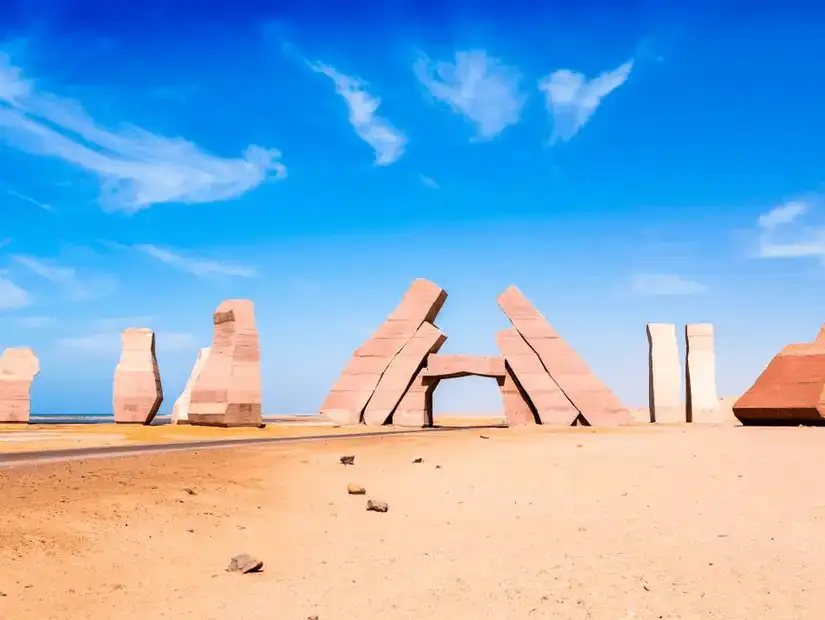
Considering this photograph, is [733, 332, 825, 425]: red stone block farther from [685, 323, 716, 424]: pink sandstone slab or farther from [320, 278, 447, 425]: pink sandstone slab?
[320, 278, 447, 425]: pink sandstone slab

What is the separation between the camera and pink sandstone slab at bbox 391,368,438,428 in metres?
27.2

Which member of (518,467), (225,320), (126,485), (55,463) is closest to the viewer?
(126,485)

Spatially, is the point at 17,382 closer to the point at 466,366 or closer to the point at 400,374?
the point at 400,374

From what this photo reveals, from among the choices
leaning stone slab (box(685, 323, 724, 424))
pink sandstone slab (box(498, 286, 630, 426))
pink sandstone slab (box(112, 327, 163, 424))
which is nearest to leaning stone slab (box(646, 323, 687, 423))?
leaning stone slab (box(685, 323, 724, 424))

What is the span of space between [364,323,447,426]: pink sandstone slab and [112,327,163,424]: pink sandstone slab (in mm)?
8058

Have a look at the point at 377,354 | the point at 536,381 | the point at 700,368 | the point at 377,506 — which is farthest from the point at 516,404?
the point at 377,506

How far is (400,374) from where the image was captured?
89.8 feet

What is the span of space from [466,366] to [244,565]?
69.1 feet

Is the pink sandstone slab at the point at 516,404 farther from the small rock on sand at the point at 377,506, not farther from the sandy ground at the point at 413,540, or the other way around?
the small rock on sand at the point at 377,506

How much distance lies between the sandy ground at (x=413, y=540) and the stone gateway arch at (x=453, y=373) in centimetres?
1363

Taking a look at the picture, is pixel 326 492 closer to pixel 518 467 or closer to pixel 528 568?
pixel 518 467

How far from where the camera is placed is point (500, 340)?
1063 inches

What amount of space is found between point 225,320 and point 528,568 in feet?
61.0

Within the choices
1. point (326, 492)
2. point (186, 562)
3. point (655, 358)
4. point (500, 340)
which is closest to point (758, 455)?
point (326, 492)
